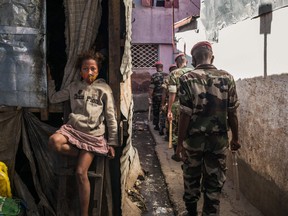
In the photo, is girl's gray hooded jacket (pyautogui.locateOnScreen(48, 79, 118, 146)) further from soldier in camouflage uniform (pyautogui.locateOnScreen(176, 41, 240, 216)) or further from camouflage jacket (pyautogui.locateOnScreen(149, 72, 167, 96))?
camouflage jacket (pyautogui.locateOnScreen(149, 72, 167, 96))

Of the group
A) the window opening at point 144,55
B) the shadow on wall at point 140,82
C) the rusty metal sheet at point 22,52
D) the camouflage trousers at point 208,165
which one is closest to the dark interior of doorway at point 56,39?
the rusty metal sheet at point 22,52

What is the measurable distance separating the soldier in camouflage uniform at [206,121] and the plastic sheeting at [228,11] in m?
1.09

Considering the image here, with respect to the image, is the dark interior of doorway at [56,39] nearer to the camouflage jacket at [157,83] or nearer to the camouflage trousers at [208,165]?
the camouflage trousers at [208,165]

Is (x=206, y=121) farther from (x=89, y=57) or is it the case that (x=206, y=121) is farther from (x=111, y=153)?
(x=89, y=57)

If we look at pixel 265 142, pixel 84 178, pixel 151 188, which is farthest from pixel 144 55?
pixel 84 178

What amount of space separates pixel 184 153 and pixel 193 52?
1225 millimetres

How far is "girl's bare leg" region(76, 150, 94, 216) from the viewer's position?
11.1ft

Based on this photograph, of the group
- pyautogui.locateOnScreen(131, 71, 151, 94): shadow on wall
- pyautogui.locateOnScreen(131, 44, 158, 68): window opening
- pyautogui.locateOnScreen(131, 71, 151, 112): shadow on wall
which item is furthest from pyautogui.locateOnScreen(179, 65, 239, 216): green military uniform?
pyautogui.locateOnScreen(131, 44, 158, 68): window opening

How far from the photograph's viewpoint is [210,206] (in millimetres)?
3809

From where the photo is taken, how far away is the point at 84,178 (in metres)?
3.41

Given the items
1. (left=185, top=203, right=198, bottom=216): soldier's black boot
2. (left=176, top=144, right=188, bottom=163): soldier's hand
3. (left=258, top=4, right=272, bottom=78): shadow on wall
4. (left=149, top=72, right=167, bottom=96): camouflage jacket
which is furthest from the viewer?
(left=149, top=72, right=167, bottom=96): camouflage jacket

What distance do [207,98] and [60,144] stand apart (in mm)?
1700

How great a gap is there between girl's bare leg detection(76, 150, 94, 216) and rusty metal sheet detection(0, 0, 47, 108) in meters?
0.86

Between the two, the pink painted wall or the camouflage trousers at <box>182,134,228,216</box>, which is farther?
the pink painted wall
